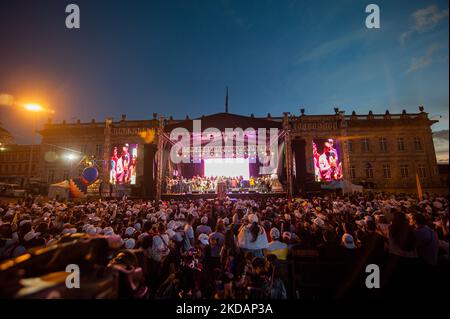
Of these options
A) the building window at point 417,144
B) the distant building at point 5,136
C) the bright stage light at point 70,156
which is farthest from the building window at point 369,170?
the distant building at point 5,136

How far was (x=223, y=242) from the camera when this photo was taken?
4492 millimetres

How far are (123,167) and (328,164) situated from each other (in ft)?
57.5

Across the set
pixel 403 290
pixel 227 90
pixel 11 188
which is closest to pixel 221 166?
pixel 227 90

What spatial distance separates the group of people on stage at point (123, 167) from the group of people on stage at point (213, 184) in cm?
326

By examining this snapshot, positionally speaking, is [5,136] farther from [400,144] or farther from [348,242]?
[400,144]

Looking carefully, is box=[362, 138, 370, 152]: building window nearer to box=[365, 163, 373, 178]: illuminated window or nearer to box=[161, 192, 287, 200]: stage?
box=[365, 163, 373, 178]: illuminated window

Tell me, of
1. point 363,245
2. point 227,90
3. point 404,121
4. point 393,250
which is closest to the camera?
point 393,250

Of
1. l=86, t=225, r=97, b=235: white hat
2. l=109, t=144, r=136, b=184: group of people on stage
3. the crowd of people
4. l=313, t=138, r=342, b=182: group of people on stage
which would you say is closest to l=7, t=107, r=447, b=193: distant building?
l=313, t=138, r=342, b=182: group of people on stage

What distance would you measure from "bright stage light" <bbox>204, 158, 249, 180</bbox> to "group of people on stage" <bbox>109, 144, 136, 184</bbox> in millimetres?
8124

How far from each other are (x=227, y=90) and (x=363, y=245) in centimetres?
2383

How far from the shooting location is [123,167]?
1686 cm

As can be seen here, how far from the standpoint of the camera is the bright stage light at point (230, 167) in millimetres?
21375
